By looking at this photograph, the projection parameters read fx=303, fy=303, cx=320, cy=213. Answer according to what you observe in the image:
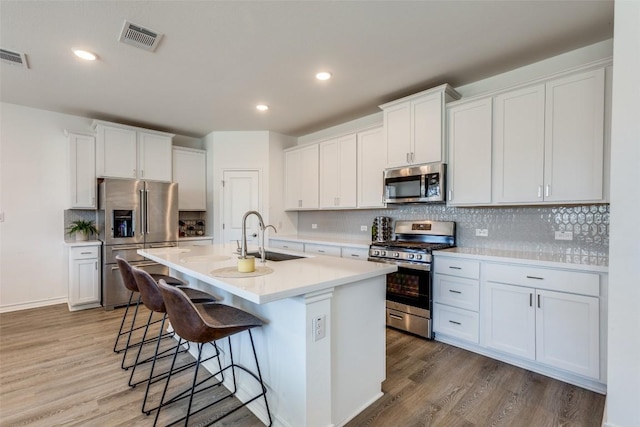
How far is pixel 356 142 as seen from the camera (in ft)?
13.5

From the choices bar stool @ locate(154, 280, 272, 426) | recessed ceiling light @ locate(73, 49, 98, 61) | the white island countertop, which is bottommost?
bar stool @ locate(154, 280, 272, 426)

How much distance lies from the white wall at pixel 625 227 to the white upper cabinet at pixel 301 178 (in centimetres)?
350

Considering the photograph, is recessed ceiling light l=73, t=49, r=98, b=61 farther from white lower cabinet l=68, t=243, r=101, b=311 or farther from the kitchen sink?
white lower cabinet l=68, t=243, r=101, b=311

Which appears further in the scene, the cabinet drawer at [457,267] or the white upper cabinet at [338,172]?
the white upper cabinet at [338,172]

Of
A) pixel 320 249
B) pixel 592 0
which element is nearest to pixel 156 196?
pixel 320 249

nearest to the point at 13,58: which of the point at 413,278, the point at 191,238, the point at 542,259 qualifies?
the point at 191,238

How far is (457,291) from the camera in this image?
2801 mm

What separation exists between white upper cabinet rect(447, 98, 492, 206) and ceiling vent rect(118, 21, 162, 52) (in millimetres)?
2756

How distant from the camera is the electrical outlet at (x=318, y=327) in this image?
5.21ft

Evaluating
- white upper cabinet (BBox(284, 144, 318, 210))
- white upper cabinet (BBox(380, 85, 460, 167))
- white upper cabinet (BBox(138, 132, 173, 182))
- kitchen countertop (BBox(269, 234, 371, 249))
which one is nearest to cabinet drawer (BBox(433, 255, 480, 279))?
kitchen countertop (BBox(269, 234, 371, 249))

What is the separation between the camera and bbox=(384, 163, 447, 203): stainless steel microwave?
314 centimetres

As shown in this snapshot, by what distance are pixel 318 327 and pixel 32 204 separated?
455 cm

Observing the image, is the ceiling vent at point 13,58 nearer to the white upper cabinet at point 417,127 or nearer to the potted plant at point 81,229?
the potted plant at point 81,229

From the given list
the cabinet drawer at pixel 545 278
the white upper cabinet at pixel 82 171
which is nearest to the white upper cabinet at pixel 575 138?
the cabinet drawer at pixel 545 278
